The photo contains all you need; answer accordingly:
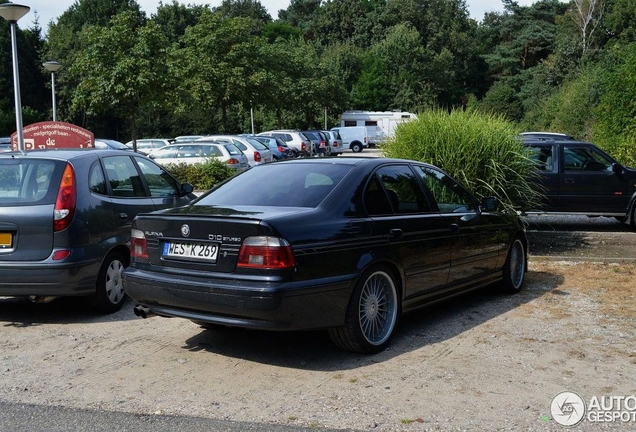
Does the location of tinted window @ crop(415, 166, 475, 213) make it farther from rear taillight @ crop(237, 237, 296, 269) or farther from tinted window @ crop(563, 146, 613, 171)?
tinted window @ crop(563, 146, 613, 171)

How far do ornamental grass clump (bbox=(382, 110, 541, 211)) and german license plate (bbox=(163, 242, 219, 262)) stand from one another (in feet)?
18.8

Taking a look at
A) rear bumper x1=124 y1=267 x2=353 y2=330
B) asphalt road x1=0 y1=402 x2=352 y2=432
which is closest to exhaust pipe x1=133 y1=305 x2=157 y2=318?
rear bumper x1=124 y1=267 x2=353 y2=330

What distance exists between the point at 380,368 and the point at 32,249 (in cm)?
358

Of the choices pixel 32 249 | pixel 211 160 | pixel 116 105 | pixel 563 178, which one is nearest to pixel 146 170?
pixel 32 249

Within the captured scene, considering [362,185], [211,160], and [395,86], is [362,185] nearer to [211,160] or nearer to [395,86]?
[211,160]

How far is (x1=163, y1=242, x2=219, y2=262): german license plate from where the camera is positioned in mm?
5738

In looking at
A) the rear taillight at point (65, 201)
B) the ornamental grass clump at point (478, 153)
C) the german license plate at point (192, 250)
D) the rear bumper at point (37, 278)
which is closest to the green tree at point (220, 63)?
the ornamental grass clump at point (478, 153)

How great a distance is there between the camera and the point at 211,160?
24.4 m

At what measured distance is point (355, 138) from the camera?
58969 mm

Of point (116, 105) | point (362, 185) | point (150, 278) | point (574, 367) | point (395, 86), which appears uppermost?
point (395, 86)

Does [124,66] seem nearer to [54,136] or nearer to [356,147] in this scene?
[54,136]

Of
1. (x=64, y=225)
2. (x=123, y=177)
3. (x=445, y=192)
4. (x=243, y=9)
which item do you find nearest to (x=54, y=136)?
(x=123, y=177)

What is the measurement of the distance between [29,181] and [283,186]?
8.87 feet

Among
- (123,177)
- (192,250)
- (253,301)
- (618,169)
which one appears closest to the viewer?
(253,301)
